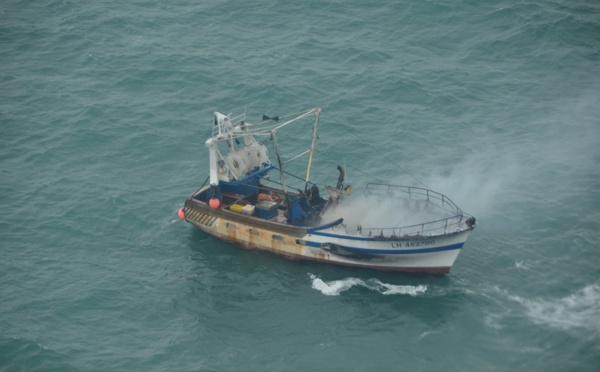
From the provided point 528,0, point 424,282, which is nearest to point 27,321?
point 424,282

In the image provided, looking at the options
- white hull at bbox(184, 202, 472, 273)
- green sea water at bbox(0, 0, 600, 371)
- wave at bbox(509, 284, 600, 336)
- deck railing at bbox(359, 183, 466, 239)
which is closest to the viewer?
green sea water at bbox(0, 0, 600, 371)

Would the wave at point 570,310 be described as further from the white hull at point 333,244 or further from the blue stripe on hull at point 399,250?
the white hull at point 333,244

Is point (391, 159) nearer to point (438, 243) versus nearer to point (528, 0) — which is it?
point (438, 243)

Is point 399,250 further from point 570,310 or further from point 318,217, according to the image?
point 570,310

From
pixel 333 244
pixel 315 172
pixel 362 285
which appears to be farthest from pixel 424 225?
pixel 315 172

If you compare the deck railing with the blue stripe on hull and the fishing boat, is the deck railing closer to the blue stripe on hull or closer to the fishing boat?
the fishing boat

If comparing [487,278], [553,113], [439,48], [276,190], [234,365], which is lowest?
[234,365]

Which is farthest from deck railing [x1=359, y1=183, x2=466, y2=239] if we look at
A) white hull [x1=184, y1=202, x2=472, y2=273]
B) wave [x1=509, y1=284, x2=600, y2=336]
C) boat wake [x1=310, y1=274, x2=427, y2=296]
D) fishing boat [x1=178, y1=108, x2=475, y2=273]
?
wave [x1=509, y1=284, x2=600, y2=336]
